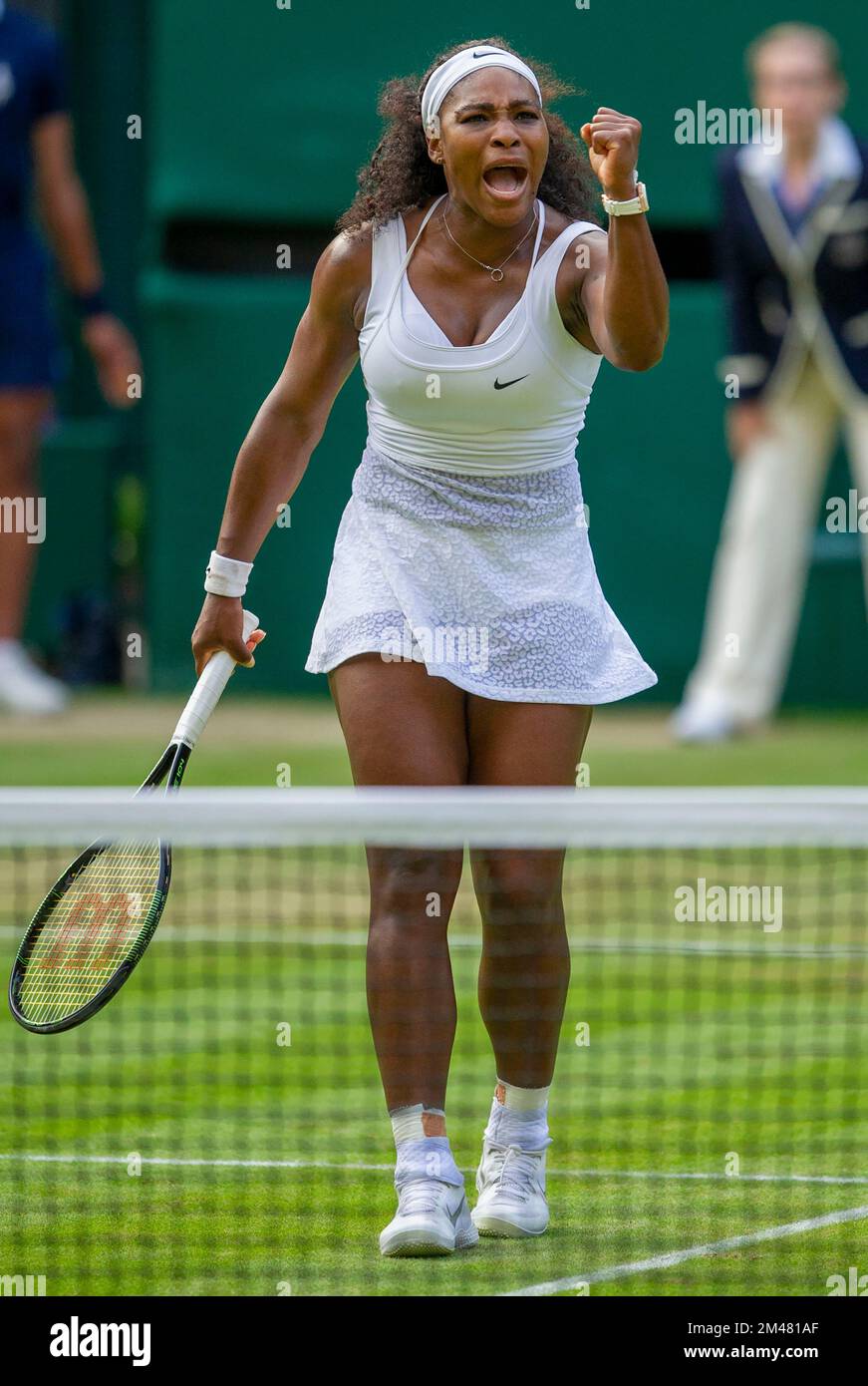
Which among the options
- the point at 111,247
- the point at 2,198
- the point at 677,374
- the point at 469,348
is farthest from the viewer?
the point at 111,247

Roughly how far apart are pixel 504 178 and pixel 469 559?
62cm

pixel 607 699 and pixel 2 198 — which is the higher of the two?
pixel 2 198

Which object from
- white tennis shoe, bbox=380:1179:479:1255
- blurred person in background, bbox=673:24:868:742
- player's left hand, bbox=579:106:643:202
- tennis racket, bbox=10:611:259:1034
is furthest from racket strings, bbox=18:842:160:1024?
blurred person in background, bbox=673:24:868:742

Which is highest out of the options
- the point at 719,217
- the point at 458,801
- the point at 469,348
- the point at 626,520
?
the point at 719,217

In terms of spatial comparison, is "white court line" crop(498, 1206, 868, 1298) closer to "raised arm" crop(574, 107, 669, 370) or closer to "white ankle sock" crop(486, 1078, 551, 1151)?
"white ankle sock" crop(486, 1078, 551, 1151)

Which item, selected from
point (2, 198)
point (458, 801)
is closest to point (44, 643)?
point (2, 198)

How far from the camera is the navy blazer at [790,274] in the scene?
10141mm

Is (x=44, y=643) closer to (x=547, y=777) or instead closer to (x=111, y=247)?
(x=111, y=247)

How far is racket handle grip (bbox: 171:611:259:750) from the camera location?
14.4ft

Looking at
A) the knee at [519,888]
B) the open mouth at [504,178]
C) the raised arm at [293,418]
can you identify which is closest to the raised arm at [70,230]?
the raised arm at [293,418]

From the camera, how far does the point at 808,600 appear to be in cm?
1122

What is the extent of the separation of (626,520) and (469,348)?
268 inches

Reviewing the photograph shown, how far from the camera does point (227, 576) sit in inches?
178

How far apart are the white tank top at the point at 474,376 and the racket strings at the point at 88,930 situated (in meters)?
0.81
